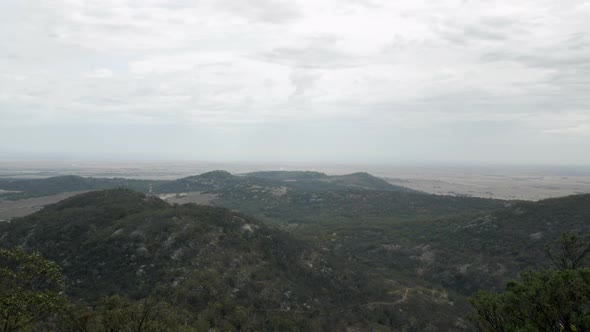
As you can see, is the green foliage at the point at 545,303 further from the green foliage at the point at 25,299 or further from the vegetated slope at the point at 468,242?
the vegetated slope at the point at 468,242

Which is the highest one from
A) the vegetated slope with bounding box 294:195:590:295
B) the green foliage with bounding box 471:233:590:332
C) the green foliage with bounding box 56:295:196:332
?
the green foliage with bounding box 471:233:590:332

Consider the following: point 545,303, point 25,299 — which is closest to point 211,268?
point 25,299

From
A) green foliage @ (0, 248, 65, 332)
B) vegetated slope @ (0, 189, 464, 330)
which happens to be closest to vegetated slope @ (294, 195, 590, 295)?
vegetated slope @ (0, 189, 464, 330)

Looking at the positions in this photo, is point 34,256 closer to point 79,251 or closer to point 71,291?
point 71,291

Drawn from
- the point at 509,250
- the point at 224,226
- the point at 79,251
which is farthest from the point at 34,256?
the point at 509,250

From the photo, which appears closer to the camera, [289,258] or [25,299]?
[25,299]

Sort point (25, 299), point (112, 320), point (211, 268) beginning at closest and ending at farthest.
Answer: point (25, 299), point (112, 320), point (211, 268)

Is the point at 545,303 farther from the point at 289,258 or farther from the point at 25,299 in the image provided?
the point at 289,258

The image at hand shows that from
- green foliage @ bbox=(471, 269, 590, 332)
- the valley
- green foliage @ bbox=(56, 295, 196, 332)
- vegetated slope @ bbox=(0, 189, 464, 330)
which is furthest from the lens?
the valley

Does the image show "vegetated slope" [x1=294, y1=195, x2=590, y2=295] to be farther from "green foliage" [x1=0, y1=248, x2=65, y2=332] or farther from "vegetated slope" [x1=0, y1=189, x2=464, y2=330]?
"green foliage" [x1=0, y1=248, x2=65, y2=332]

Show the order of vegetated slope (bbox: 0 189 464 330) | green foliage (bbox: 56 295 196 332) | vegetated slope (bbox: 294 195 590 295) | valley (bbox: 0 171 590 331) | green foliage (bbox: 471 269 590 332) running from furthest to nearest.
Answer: vegetated slope (bbox: 294 195 590 295) < valley (bbox: 0 171 590 331) < vegetated slope (bbox: 0 189 464 330) < green foliage (bbox: 56 295 196 332) < green foliage (bbox: 471 269 590 332)
